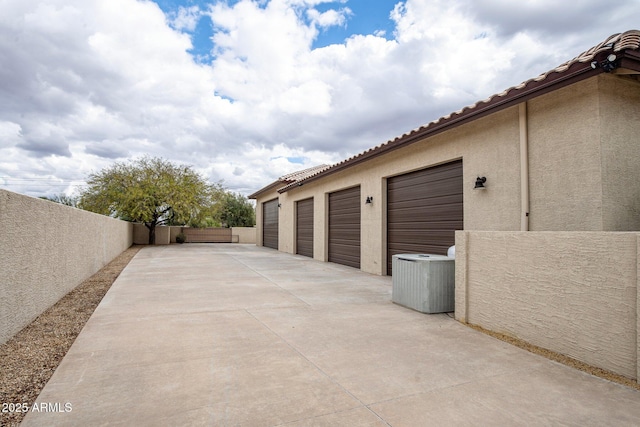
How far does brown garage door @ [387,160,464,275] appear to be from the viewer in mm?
7551

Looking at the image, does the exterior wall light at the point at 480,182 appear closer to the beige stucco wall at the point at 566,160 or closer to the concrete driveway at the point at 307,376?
the beige stucco wall at the point at 566,160

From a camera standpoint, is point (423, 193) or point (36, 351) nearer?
point (36, 351)

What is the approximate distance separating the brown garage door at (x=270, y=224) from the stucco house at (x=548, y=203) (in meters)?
13.7

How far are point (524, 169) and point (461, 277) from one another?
225cm

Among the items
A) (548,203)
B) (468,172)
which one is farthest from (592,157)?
(468,172)

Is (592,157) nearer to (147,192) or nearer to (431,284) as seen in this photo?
(431,284)

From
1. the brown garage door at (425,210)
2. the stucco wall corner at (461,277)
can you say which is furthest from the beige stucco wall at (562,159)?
the stucco wall corner at (461,277)

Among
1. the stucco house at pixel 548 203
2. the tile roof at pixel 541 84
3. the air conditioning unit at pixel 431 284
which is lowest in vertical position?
the air conditioning unit at pixel 431 284

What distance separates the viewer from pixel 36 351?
3.69 meters

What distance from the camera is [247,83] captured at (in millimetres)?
16031

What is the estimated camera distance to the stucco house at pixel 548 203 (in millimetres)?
3352

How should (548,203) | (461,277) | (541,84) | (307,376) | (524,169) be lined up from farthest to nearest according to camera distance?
(524,169) < (548,203) < (461,277) < (541,84) < (307,376)

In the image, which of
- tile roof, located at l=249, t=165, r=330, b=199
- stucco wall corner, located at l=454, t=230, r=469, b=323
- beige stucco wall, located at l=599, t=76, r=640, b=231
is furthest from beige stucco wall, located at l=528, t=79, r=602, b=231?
tile roof, located at l=249, t=165, r=330, b=199

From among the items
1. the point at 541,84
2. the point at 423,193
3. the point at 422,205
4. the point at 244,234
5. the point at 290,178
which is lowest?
the point at 244,234
